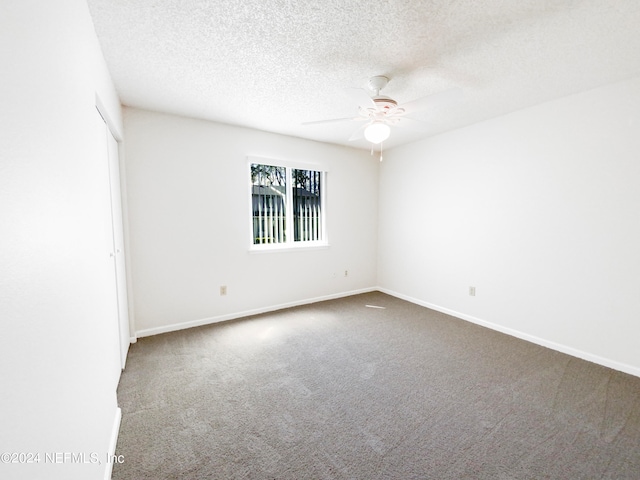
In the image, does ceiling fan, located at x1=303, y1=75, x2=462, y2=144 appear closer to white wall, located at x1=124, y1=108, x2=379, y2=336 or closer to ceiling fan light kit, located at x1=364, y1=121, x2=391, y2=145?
ceiling fan light kit, located at x1=364, y1=121, x2=391, y2=145

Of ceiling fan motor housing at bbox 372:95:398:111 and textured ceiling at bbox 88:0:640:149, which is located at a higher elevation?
textured ceiling at bbox 88:0:640:149

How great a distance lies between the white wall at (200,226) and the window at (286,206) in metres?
0.19

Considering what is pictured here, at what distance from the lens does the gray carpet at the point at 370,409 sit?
4.89 ft

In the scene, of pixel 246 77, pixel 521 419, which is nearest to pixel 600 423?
pixel 521 419

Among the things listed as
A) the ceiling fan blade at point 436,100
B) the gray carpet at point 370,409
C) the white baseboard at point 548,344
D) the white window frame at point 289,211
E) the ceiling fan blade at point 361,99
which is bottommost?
the gray carpet at point 370,409

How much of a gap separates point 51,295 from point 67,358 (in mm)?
267

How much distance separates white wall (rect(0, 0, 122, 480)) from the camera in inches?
25.3

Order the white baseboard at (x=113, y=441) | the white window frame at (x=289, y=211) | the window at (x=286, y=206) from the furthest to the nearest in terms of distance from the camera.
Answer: the window at (x=286, y=206)
the white window frame at (x=289, y=211)
the white baseboard at (x=113, y=441)

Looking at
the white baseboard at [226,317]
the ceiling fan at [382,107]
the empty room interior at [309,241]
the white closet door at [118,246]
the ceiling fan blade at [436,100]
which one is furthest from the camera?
the white baseboard at [226,317]

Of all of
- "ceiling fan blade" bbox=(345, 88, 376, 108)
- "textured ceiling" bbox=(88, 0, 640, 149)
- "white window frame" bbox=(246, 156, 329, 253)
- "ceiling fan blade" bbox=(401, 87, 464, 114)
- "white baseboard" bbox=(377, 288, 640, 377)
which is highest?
"textured ceiling" bbox=(88, 0, 640, 149)

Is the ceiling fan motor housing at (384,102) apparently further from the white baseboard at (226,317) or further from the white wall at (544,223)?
the white baseboard at (226,317)

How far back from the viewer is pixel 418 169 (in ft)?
13.6

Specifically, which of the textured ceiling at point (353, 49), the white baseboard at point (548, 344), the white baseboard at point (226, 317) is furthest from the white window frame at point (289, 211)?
the white baseboard at point (548, 344)

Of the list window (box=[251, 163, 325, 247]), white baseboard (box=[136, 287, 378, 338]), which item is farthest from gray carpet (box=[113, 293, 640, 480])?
window (box=[251, 163, 325, 247])
